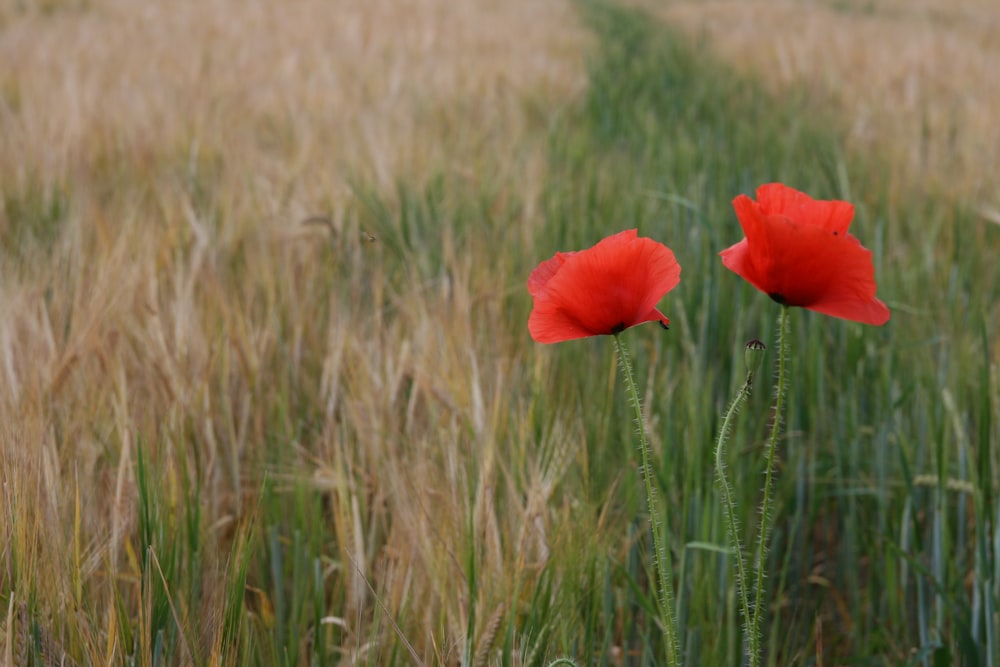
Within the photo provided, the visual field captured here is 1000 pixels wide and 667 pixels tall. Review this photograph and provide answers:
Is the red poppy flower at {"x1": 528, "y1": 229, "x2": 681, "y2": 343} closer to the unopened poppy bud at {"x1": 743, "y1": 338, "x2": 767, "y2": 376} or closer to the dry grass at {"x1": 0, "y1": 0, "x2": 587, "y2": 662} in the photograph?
the unopened poppy bud at {"x1": 743, "y1": 338, "x2": 767, "y2": 376}

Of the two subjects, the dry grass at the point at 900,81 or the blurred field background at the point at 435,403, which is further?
the dry grass at the point at 900,81

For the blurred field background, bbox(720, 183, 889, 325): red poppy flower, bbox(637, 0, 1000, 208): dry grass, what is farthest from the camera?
bbox(637, 0, 1000, 208): dry grass

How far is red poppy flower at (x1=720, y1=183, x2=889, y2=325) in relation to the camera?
38 centimetres

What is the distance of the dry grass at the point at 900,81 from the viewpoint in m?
1.68

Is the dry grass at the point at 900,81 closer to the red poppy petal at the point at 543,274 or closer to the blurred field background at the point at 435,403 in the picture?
the blurred field background at the point at 435,403

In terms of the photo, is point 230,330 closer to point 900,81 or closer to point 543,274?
point 543,274

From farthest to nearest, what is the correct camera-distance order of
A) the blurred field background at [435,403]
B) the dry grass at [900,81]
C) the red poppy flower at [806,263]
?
1. the dry grass at [900,81]
2. the blurred field background at [435,403]
3. the red poppy flower at [806,263]

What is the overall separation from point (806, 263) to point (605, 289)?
0.28ft

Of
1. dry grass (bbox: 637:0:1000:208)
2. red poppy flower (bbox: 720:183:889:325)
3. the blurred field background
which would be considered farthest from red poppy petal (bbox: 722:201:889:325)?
dry grass (bbox: 637:0:1000:208)

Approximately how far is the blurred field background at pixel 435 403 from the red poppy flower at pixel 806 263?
0.65ft

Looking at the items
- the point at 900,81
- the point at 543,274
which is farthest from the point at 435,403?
the point at 900,81

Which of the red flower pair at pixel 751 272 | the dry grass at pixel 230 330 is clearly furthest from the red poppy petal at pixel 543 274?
the dry grass at pixel 230 330

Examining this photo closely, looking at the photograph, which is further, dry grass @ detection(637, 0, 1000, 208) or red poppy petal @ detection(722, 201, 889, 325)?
dry grass @ detection(637, 0, 1000, 208)

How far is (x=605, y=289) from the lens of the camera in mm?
418
